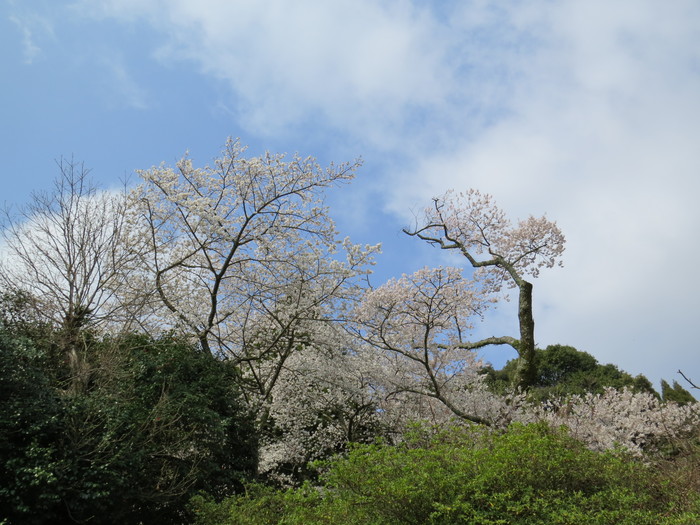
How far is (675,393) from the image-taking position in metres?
21.9

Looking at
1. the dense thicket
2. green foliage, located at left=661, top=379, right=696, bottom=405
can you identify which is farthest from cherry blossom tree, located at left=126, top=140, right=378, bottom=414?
green foliage, located at left=661, top=379, right=696, bottom=405

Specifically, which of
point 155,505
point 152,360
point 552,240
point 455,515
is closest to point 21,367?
point 152,360

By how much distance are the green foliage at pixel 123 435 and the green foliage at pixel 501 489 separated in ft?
8.82

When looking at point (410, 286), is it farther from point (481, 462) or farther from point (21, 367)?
point (21, 367)

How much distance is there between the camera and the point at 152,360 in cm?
916

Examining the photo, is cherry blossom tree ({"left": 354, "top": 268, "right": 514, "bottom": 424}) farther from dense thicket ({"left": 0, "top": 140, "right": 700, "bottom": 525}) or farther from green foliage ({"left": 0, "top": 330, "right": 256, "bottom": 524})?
green foliage ({"left": 0, "top": 330, "right": 256, "bottom": 524})

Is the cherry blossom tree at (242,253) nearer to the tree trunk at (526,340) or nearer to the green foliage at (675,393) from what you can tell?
the tree trunk at (526,340)

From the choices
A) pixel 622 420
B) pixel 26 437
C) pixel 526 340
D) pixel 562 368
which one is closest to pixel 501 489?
pixel 26 437

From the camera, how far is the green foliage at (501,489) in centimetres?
541

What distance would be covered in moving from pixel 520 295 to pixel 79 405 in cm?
839

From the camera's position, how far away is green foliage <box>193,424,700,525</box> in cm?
541

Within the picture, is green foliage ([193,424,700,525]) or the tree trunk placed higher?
the tree trunk

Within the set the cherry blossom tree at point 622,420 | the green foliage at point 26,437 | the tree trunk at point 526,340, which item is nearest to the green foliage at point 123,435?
the green foliage at point 26,437

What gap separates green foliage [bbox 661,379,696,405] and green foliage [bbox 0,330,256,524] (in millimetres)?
18211
